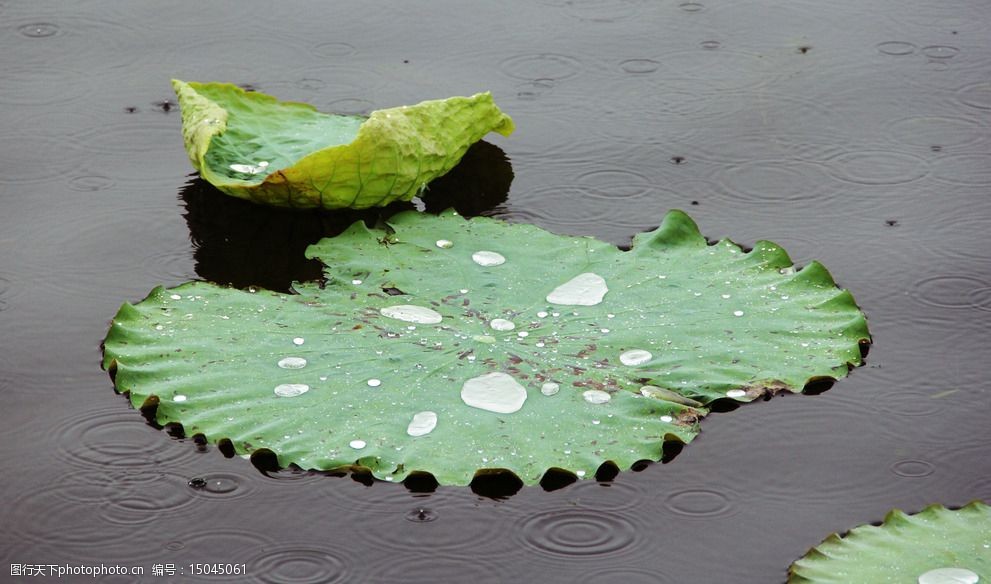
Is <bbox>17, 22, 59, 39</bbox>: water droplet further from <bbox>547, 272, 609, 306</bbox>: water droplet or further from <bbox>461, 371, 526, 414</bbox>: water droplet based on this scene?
<bbox>461, 371, 526, 414</bbox>: water droplet

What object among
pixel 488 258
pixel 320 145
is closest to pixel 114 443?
pixel 488 258

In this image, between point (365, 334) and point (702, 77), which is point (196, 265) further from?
point (702, 77)

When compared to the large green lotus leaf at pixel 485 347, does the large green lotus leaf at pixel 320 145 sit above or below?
above

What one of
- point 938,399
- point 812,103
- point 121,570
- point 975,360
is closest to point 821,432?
point 938,399

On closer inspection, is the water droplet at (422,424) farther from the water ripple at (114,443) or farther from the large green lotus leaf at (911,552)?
the large green lotus leaf at (911,552)

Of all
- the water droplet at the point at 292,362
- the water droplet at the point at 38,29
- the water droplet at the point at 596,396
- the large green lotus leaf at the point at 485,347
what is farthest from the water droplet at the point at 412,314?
the water droplet at the point at 38,29

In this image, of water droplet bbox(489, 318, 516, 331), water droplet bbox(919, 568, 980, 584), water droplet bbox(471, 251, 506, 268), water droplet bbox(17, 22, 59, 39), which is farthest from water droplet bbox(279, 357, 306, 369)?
water droplet bbox(17, 22, 59, 39)

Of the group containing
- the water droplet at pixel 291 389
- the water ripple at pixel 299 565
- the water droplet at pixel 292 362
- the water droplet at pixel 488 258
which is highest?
the water droplet at pixel 488 258
